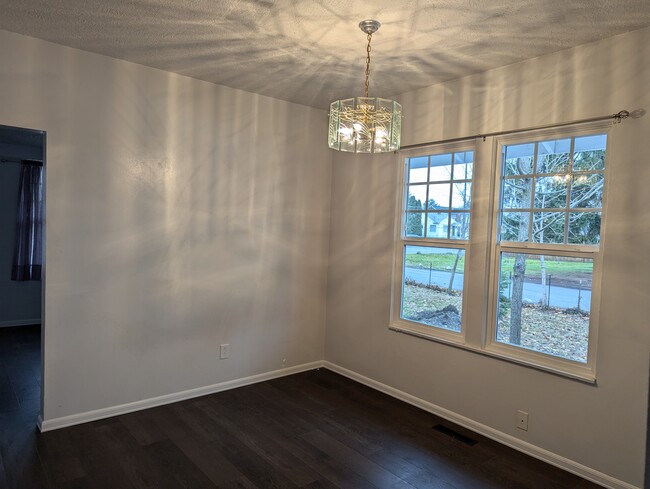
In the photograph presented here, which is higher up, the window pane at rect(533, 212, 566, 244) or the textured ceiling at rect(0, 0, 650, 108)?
the textured ceiling at rect(0, 0, 650, 108)

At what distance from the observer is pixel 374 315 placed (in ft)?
13.3

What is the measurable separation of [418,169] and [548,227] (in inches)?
48.0

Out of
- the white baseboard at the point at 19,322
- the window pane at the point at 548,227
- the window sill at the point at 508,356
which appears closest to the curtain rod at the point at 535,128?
the window pane at the point at 548,227

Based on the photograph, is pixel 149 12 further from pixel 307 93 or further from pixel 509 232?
pixel 509 232

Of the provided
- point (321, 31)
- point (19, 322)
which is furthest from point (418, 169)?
point (19, 322)

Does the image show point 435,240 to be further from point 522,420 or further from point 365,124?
point 365,124

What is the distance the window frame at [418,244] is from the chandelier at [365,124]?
1.28m

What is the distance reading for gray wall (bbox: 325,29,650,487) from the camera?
2.47 m

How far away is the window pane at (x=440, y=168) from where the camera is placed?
3527 mm

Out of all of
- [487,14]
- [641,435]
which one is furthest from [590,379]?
[487,14]

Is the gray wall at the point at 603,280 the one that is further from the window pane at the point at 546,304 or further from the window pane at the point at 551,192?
the window pane at the point at 551,192

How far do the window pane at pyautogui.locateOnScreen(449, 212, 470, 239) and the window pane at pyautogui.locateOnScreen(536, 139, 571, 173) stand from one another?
2.10 feet

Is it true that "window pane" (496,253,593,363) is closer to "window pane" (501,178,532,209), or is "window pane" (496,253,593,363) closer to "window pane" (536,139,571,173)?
"window pane" (501,178,532,209)

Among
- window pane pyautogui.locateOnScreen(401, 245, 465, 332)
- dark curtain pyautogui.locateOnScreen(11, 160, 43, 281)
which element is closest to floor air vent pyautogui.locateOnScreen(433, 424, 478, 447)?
window pane pyautogui.locateOnScreen(401, 245, 465, 332)
